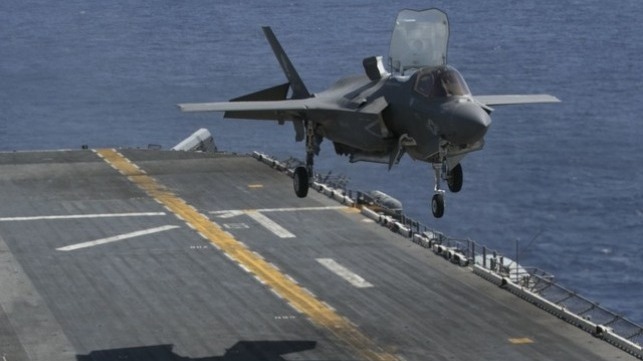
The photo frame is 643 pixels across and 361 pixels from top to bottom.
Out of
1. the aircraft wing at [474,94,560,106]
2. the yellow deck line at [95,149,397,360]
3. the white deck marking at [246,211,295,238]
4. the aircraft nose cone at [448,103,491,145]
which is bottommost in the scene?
the yellow deck line at [95,149,397,360]

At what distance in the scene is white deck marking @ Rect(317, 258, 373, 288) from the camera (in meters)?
70.3

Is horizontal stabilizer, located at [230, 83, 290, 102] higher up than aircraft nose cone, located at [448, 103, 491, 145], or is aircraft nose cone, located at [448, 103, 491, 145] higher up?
aircraft nose cone, located at [448, 103, 491, 145]

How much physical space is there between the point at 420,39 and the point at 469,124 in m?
5.15

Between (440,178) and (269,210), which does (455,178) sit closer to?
(440,178)

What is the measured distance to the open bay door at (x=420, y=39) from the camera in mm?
52906

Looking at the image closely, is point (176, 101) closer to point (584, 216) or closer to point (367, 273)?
point (584, 216)

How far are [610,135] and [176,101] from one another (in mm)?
50998

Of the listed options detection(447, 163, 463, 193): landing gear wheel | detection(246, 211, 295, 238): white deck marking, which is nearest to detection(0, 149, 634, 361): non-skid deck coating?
detection(246, 211, 295, 238): white deck marking

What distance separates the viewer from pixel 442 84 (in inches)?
2028

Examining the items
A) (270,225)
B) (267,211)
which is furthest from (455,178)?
(267,211)

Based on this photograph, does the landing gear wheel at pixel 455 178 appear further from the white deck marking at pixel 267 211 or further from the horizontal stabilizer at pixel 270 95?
the white deck marking at pixel 267 211

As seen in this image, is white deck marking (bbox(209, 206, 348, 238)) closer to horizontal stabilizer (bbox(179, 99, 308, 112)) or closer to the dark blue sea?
horizontal stabilizer (bbox(179, 99, 308, 112))

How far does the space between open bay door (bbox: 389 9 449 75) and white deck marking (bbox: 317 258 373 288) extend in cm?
1865

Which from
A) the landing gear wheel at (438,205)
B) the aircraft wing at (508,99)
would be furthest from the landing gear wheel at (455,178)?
the aircraft wing at (508,99)
